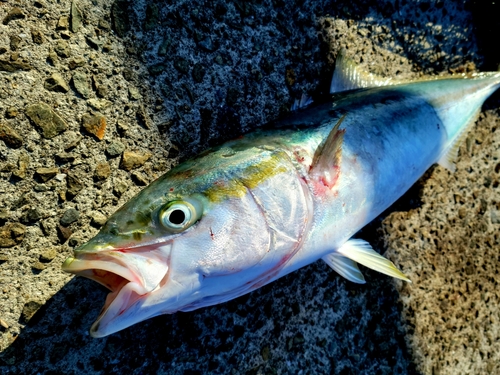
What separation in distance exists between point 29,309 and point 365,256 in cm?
153

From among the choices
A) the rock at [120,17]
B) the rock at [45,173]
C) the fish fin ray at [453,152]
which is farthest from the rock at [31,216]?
the fish fin ray at [453,152]

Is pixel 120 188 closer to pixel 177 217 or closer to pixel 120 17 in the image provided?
pixel 177 217

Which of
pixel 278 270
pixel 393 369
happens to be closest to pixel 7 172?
pixel 278 270

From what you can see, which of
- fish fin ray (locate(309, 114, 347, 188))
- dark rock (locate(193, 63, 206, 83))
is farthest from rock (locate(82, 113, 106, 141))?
fish fin ray (locate(309, 114, 347, 188))

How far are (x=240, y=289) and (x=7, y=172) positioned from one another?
1.16 meters

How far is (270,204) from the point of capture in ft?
5.29

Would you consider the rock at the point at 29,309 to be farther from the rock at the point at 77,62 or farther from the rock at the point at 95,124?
the rock at the point at 77,62

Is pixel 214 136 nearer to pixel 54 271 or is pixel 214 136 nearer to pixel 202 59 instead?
pixel 202 59

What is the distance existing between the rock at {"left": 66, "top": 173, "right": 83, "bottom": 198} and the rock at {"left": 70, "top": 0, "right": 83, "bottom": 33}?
2.32 feet

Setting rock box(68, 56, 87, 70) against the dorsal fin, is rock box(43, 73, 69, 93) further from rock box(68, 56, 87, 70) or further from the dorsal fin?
the dorsal fin

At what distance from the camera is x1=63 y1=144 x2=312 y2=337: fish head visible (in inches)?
54.4

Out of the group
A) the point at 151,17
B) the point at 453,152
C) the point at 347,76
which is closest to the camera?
the point at 151,17

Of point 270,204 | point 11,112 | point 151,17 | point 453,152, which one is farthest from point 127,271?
point 453,152

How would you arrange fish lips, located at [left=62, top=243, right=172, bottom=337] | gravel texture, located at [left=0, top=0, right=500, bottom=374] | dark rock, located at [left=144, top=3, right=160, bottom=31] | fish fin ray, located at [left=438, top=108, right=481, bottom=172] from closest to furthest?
fish lips, located at [left=62, top=243, right=172, bottom=337], gravel texture, located at [left=0, top=0, right=500, bottom=374], dark rock, located at [left=144, top=3, right=160, bottom=31], fish fin ray, located at [left=438, top=108, right=481, bottom=172]
